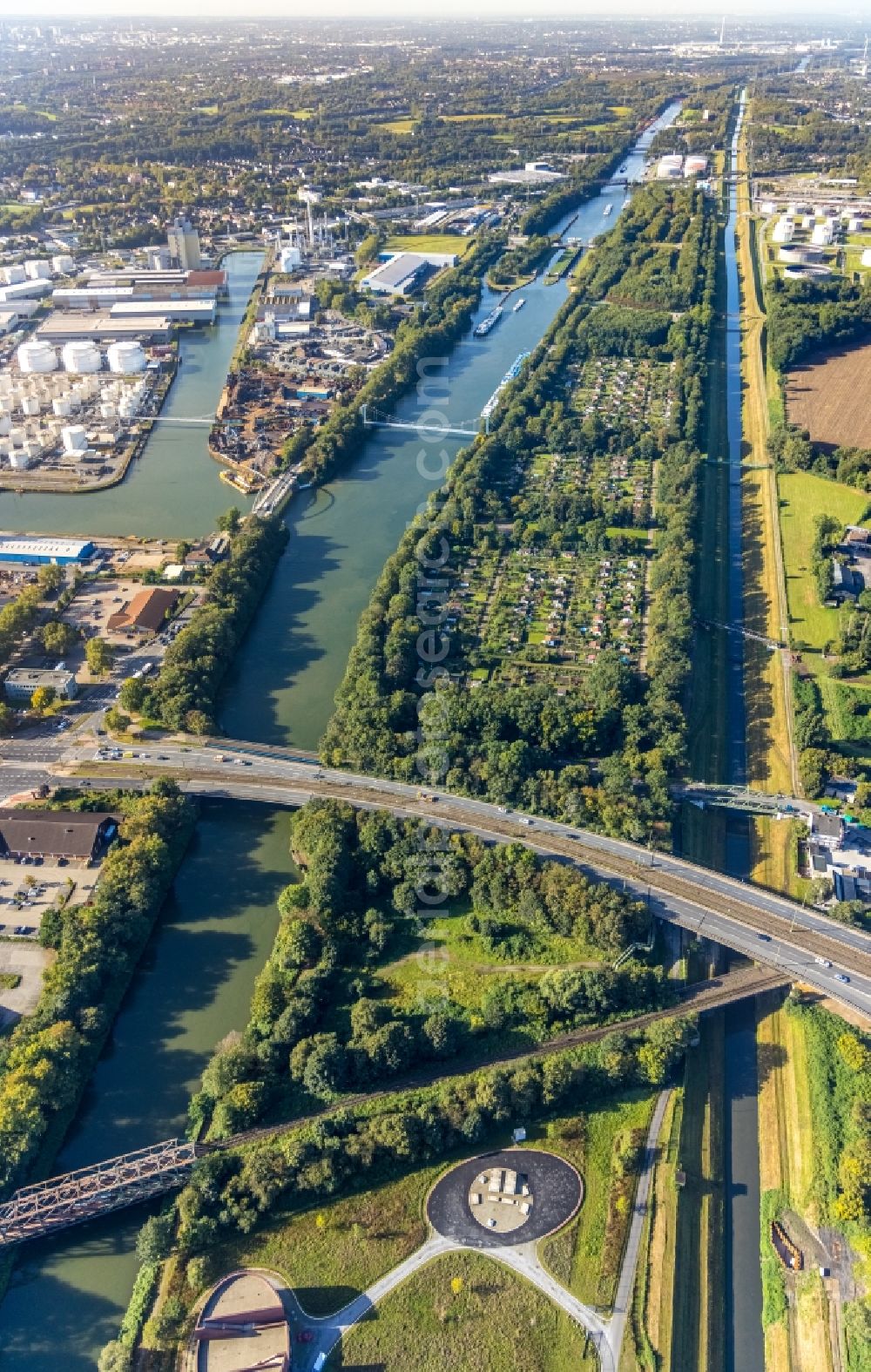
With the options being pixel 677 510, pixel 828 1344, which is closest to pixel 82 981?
pixel 828 1344

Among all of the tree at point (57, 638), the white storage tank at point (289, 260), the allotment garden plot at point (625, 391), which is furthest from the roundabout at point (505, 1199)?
the white storage tank at point (289, 260)

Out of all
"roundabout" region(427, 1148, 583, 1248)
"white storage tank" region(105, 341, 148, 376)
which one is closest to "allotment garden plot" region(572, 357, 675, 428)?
"white storage tank" region(105, 341, 148, 376)

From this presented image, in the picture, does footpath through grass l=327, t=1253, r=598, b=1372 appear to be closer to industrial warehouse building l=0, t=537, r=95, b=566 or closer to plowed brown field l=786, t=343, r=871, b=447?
industrial warehouse building l=0, t=537, r=95, b=566

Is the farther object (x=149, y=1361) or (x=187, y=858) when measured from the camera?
(x=187, y=858)

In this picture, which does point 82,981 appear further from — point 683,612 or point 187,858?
point 683,612

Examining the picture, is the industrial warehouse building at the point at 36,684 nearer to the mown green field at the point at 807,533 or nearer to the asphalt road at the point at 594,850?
the asphalt road at the point at 594,850

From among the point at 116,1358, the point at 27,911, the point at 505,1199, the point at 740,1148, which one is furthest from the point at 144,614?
the point at 740,1148
